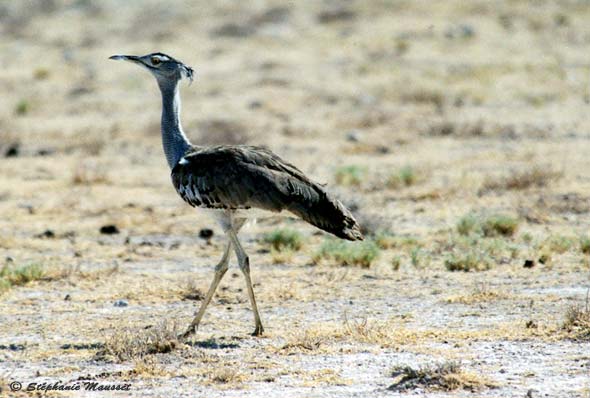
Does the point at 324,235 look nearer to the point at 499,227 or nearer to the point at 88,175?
the point at 499,227

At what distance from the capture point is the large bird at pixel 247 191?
6.79 meters

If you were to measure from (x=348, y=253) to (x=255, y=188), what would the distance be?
8.24ft

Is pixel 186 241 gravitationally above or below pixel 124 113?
below

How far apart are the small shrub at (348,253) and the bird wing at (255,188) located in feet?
6.97

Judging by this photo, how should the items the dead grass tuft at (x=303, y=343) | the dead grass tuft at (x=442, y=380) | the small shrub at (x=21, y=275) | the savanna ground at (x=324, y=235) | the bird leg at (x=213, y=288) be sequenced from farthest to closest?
the small shrub at (x=21, y=275), the bird leg at (x=213, y=288), the dead grass tuft at (x=303, y=343), the savanna ground at (x=324, y=235), the dead grass tuft at (x=442, y=380)

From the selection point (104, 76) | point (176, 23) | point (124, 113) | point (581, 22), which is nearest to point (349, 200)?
point (124, 113)

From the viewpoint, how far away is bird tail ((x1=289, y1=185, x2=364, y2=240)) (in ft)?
22.3

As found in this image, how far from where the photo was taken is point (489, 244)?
374 inches

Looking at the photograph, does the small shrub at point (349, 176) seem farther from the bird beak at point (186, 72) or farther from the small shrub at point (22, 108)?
the small shrub at point (22, 108)

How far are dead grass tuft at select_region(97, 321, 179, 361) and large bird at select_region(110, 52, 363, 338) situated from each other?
32cm

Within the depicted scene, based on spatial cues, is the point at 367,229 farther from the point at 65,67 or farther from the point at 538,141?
the point at 65,67

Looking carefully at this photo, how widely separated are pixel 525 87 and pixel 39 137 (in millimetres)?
8884

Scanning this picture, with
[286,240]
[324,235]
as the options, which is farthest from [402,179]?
[286,240]

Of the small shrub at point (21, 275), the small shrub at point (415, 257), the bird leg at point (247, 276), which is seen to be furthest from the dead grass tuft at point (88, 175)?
the bird leg at point (247, 276)
